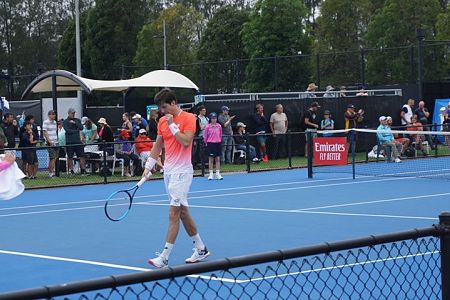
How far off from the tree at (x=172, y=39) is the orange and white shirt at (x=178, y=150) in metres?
50.0

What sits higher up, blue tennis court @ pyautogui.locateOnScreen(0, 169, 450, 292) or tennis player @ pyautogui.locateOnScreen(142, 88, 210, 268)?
tennis player @ pyautogui.locateOnScreen(142, 88, 210, 268)

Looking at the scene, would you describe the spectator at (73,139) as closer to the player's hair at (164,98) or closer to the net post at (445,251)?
the player's hair at (164,98)

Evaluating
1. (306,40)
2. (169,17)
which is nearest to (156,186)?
(306,40)

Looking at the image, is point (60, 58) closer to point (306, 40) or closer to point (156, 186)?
point (306, 40)

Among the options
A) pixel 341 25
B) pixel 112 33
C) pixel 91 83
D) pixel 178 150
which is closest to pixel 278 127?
pixel 91 83

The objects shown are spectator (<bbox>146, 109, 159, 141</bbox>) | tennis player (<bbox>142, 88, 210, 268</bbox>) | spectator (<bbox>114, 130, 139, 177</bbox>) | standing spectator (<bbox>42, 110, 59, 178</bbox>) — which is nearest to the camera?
tennis player (<bbox>142, 88, 210, 268</bbox>)

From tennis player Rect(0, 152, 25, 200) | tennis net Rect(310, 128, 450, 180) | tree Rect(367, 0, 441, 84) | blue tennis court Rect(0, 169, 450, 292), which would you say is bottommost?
blue tennis court Rect(0, 169, 450, 292)

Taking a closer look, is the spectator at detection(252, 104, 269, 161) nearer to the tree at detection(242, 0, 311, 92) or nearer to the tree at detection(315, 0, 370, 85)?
the tree at detection(242, 0, 311, 92)

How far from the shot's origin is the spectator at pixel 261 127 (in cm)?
2775

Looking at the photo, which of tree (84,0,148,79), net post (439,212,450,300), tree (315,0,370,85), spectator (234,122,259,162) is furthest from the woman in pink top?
tree (84,0,148,79)

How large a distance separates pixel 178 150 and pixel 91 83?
1808 centimetres

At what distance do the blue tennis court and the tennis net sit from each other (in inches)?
38.1

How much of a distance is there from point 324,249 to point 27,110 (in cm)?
4109

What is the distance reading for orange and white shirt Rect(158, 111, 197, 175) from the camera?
1025 cm
